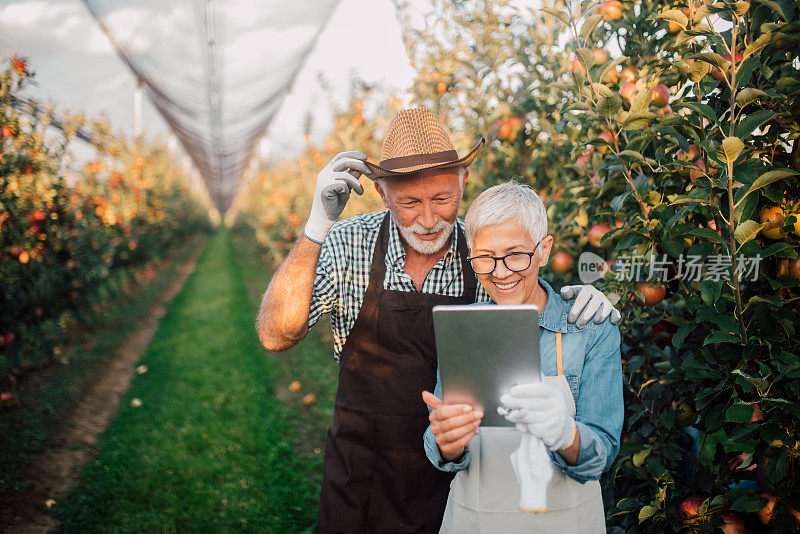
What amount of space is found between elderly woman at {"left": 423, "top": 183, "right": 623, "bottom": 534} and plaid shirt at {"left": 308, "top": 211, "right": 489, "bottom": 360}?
17.5 inches

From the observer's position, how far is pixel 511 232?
1.28 m

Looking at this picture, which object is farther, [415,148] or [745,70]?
[415,148]

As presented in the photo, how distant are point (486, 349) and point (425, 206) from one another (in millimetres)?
740

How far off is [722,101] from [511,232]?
2.17 ft

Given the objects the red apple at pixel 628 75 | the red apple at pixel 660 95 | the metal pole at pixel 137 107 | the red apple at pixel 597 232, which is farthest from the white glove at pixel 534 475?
the metal pole at pixel 137 107

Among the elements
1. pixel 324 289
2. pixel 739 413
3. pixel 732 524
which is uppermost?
pixel 324 289

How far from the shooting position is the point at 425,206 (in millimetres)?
1714

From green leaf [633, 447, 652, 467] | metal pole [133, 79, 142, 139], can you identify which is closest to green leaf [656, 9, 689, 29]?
green leaf [633, 447, 652, 467]

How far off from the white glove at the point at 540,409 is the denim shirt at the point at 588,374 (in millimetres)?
160

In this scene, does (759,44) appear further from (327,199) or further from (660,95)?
(327,199)

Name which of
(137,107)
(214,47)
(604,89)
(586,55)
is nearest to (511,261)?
(604,89)

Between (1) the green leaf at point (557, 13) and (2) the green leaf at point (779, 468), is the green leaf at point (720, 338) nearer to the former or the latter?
(2) the green leaf at point (779, 468)

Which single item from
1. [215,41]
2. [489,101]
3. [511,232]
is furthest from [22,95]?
[511,232]

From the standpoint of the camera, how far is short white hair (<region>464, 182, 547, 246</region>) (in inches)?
50.5
